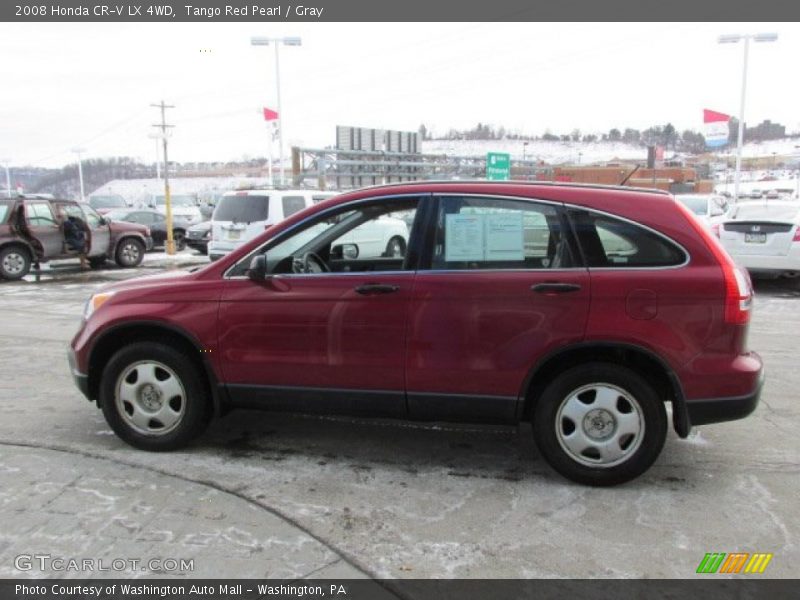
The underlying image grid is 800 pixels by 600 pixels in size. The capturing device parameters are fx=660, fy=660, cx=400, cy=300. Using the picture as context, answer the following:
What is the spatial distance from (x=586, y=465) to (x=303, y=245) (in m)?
2.16

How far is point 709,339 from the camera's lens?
Result: 11.7ft

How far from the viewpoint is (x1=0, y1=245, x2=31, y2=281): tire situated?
1384cm


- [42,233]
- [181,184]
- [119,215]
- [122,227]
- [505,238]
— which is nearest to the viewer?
[505,238]

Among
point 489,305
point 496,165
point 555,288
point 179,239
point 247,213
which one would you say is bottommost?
point 179,239

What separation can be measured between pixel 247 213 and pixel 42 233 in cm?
501

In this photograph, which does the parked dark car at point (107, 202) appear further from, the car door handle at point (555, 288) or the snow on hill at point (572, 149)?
the snow on hill at point (572, 149)

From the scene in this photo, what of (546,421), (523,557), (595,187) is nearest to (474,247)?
(595,187)

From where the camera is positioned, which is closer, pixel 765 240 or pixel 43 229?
pixel 765 240

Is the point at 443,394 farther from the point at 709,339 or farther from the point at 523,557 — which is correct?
the point at 709,339

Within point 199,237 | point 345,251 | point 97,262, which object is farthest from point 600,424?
point 199,237

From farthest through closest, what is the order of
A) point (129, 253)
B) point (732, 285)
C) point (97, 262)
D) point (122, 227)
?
point (97, 262) → point (129, 253) → point (122, 227) → point (732, 285)

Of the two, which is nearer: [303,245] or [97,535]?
[97,535]

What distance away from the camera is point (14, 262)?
13.9 m

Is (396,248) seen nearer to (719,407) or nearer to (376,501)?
(376,501)
